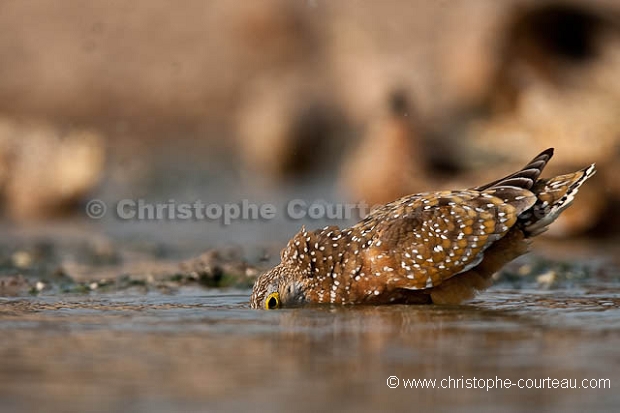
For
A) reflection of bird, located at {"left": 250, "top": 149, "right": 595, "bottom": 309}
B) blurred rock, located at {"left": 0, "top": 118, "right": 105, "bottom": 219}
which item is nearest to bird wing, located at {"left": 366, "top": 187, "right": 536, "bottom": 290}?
reflection of bird, located at {"left": 250, "top": 149, "right": 595, "bottom": 309}

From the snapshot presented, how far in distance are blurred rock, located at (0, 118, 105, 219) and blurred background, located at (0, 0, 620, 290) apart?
0.03 meters

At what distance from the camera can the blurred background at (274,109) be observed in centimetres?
1259

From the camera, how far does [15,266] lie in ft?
33.0

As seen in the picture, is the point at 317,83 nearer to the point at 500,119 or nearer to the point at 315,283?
the point at 500,119

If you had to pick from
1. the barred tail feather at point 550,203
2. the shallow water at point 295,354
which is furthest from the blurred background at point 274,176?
the barred tail feather at point 550,203

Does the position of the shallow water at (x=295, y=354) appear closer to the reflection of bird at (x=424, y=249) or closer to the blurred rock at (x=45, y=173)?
the reflection of bird at (x=424, y=249)

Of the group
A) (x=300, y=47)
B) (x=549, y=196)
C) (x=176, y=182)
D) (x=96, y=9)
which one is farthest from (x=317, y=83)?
(x=549, y=196)

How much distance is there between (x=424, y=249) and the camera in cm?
738

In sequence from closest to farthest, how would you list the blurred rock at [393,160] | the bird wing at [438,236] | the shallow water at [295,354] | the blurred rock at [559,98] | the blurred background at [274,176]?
the shallow water at [295,354] < the blurred background at [274,176] < the bird wing at [438,236] < the blurred rock at [559,98] < the blurred rock at [393,160]

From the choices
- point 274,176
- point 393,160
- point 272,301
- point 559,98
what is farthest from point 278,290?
point 274,176

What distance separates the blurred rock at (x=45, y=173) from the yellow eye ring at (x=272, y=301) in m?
→ 8.12

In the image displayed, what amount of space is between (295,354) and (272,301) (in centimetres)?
196

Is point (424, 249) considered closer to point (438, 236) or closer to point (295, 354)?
point (438, 236)

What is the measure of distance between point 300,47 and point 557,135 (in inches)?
348
